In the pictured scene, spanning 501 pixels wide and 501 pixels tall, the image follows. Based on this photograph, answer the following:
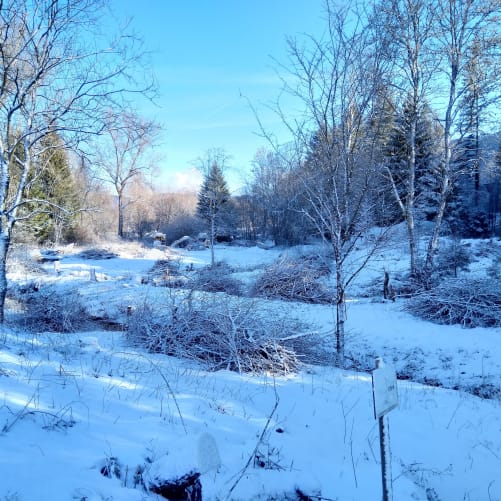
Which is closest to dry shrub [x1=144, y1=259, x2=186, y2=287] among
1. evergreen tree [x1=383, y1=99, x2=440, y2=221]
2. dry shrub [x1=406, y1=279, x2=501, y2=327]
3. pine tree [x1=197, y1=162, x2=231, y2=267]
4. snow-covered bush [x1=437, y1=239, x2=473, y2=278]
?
pine tree [x1=197, y1=162, x2=231, y2=267]

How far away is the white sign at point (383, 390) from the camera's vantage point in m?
1.92

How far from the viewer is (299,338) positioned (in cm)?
673

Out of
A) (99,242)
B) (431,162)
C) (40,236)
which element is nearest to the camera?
(431,162)

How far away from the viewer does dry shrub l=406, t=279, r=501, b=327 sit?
9148mm

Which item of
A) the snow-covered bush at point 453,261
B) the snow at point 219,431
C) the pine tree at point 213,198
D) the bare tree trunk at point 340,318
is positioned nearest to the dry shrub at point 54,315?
the snow at point 219,431

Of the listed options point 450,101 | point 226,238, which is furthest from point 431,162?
point 226,238

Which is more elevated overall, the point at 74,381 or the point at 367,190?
the point at 367,190

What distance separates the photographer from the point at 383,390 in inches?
77.1

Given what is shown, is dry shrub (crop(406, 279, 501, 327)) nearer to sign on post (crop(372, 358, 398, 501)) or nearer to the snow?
the snow

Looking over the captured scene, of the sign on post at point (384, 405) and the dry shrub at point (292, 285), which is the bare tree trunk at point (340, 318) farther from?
the dry shrub at point (292, 285)

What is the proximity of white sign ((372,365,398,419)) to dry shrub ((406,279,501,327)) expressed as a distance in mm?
7604

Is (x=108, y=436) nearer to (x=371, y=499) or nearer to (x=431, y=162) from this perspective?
(x=371, y=499)

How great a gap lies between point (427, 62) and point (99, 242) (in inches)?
958

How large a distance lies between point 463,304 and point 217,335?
23.2ft
